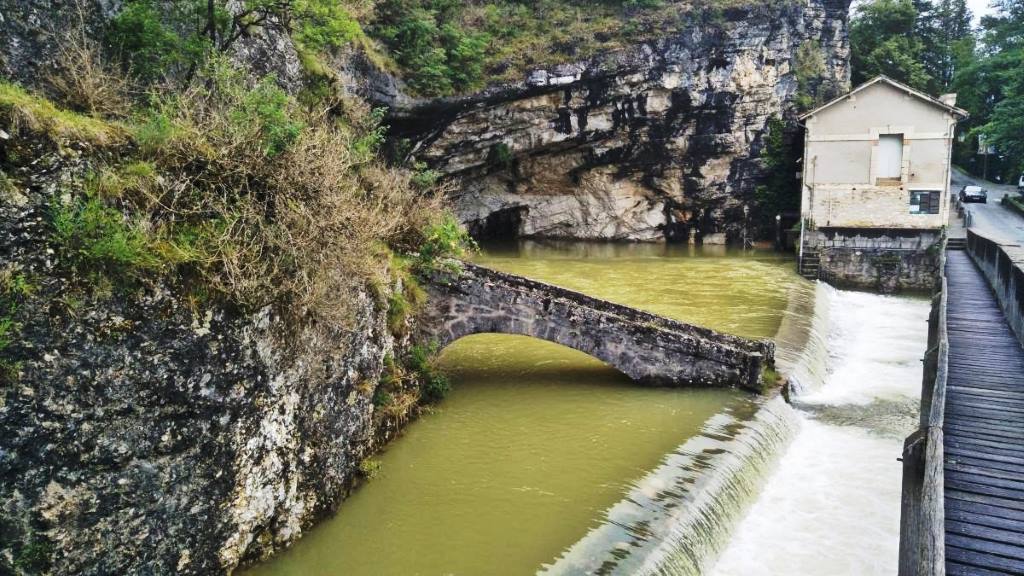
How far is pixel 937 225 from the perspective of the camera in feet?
87.4

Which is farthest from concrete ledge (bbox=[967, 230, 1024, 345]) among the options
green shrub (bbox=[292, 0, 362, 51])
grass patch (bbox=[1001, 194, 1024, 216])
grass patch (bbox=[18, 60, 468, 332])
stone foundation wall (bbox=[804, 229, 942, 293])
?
grass patch (bbox=[1001, 194, 1024, 216])

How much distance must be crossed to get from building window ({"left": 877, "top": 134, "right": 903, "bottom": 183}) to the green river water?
13968 mm

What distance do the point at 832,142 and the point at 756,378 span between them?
63.0 ft

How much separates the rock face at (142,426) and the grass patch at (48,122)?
0.74 ft

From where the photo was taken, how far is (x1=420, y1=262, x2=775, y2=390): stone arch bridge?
1228cm

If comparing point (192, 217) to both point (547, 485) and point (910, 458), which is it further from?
point (910, 458)

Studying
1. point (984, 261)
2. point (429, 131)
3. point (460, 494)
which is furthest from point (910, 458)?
point (429, 131)

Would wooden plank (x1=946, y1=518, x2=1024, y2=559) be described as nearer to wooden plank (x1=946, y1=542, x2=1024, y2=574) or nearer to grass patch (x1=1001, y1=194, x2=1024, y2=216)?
wooden plank (x1=946, y1=542, x2=1024, y2=574)

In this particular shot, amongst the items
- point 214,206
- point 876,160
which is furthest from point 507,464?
point 876,160

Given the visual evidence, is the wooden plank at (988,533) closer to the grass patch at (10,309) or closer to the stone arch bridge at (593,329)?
the stone arch bridge at (593,329)

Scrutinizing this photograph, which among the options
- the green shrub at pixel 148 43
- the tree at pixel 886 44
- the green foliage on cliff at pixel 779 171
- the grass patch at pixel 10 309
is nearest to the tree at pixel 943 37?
the tree at pixel 886 44

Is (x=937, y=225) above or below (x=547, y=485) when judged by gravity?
above

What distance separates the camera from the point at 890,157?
27109mm

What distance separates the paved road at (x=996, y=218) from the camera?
26.3 meters
